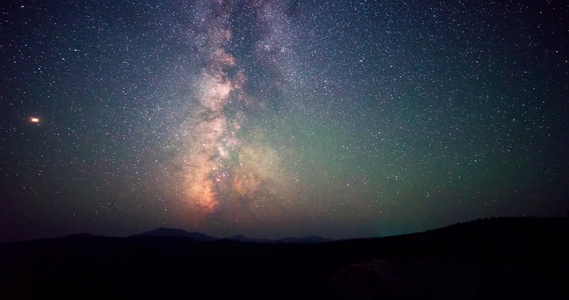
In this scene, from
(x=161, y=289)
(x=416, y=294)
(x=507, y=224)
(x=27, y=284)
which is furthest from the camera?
(x=507, y=224)

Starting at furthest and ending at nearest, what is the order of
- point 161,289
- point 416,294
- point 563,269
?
point 161,289
point 563,269
point 416,294

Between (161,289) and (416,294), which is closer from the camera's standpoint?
(416,294)

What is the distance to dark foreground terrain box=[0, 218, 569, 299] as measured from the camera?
31.9 ft

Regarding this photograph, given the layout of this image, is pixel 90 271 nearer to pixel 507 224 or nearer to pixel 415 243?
pixel 415 243

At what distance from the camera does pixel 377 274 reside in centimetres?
1110

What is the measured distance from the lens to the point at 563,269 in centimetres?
1029

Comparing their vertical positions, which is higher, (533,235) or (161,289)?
(533,235)

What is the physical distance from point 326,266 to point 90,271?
19369 mm

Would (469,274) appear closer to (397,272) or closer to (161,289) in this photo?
(397,272)

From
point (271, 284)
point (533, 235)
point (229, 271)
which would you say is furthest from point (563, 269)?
point (229, 271)

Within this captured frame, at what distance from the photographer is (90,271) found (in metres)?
20.6

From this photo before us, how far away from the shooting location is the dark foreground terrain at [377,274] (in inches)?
383

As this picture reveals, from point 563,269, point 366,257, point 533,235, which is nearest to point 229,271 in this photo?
point 366,257

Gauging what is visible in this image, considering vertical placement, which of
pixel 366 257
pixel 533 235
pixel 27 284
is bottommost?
pixel 27 284
